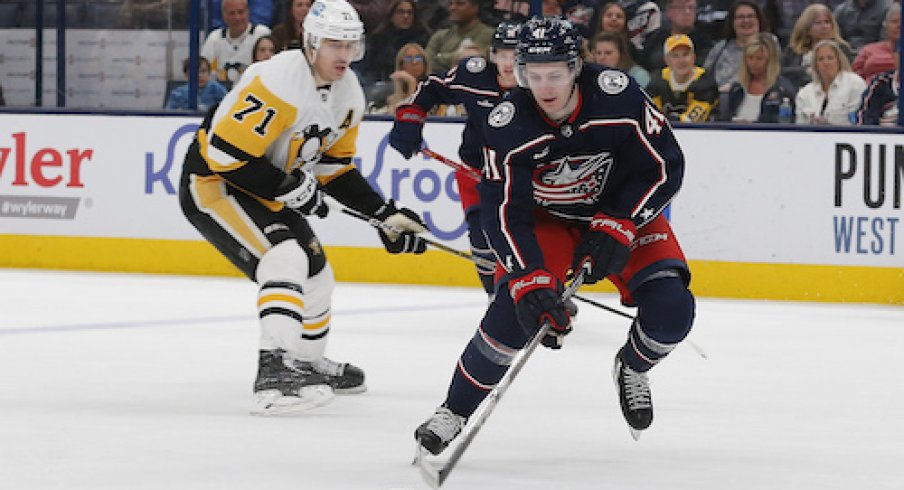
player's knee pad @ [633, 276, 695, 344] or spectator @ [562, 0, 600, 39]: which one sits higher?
spectator @ [562, 0, 600, 39]

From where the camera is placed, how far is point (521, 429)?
4062mm

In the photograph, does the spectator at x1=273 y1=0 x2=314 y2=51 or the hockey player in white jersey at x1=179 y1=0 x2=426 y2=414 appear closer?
the hockey player in white jersey at x1=179 y1=0 x2=426 y2=414

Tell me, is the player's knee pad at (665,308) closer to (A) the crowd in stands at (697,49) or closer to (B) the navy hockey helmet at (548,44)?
(B) the navy hockey helmet at (548,44)

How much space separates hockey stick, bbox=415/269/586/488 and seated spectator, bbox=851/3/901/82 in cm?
458

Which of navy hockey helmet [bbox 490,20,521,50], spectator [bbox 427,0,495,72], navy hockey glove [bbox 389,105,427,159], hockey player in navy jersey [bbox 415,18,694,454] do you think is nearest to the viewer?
hockey player in navy jersey [bbox 415,18,694,454]

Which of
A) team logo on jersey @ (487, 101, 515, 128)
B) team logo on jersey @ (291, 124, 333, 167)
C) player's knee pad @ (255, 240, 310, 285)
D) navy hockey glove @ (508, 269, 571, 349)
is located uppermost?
team logo on jersey @ (487, 101, 515, 128)

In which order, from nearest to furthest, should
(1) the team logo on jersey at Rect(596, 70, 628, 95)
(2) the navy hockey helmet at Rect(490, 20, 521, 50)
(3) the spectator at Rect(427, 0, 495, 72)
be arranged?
1. (1) the team logo on jersey at Rect(596, 70, 628, 95)
2. (2) the navy hockey helmet at Rect(490, 20, 521, 50)
3. (3) the spectator at Rect(427, 0, 495, 72)

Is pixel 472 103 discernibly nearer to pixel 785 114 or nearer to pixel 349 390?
pixel 349 390

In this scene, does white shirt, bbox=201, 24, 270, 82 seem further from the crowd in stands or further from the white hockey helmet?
the white hockey helmet

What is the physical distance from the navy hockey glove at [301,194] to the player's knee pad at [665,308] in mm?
1071

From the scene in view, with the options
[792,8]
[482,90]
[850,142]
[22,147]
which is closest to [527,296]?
[482,90]

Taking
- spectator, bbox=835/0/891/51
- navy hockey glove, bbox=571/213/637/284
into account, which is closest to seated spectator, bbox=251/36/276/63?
spectator, bbox=835/0/891/51

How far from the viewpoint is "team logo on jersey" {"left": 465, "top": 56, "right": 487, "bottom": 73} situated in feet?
19.0

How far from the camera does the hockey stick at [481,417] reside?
3240 mm
